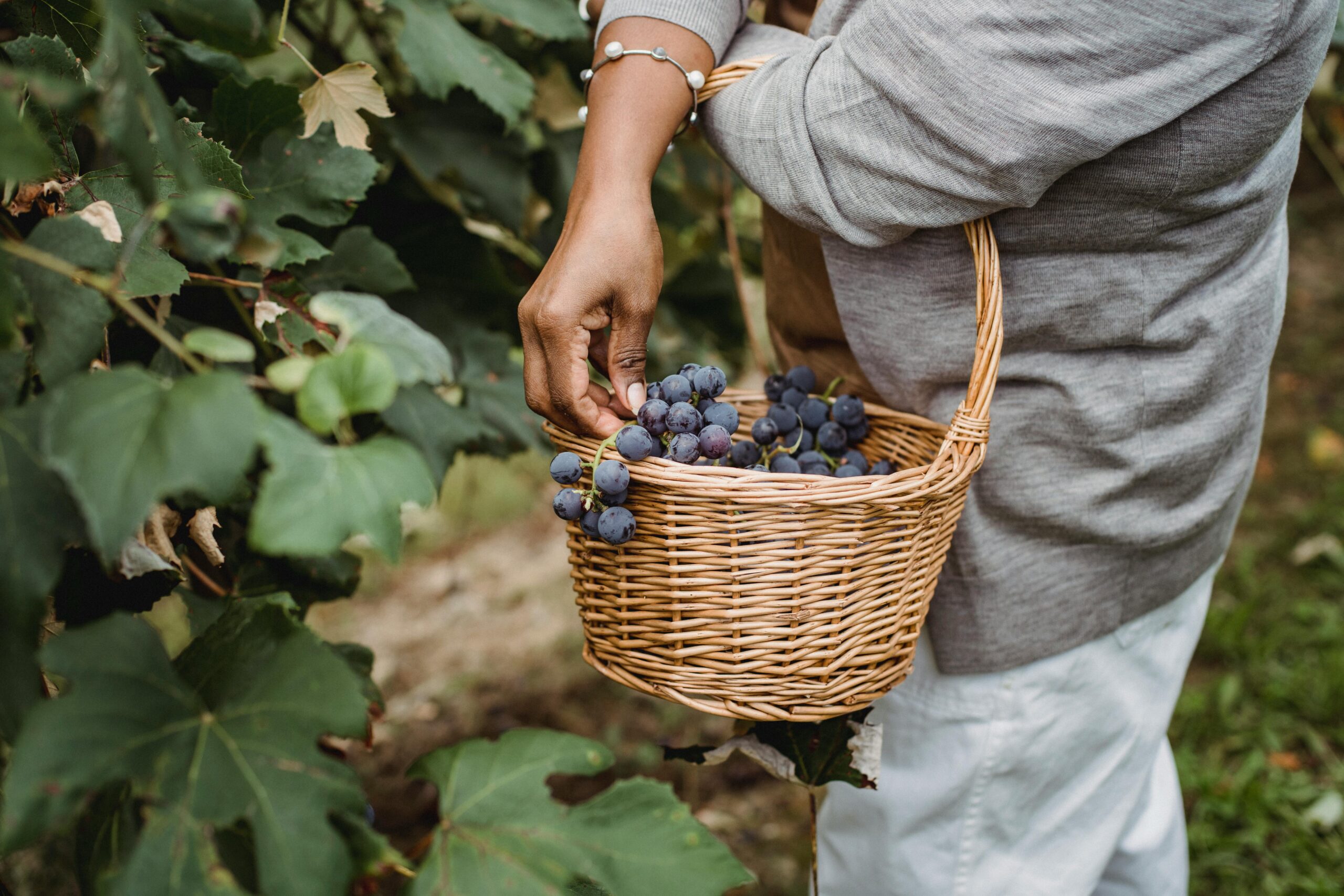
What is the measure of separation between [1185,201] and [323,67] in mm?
1135

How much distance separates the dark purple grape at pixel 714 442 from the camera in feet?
2.65

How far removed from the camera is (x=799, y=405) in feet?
3.41

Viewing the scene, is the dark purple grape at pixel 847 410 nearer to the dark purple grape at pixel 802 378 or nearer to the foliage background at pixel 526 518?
the dark purple grape at pixel 802 378

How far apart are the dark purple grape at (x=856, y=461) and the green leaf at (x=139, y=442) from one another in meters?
0.67

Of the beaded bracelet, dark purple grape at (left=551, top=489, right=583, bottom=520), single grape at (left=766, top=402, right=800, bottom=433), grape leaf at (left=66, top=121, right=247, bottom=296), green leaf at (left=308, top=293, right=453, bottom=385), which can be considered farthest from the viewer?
single grape at (left=766, top=402, right=800, bottom=433)

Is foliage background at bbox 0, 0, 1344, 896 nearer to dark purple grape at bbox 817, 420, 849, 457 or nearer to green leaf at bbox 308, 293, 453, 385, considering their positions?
green leaf at bbox 308, 293, 453, 385

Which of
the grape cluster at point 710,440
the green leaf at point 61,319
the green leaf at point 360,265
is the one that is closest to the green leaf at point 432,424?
the green leaf at point 360,265

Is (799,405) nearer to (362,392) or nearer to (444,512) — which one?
(362,392)

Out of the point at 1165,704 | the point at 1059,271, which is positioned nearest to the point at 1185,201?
the point at 1059,271

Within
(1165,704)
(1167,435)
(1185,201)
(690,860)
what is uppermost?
(1185,201)

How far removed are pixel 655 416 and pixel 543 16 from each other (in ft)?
2.33

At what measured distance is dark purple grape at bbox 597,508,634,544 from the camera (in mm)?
758

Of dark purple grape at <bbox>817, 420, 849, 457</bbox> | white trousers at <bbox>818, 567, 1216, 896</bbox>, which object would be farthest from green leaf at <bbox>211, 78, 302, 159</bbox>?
white trousers at <bbox>818, 567, 1216, 896</bbox>

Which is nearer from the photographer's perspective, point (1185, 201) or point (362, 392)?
point (362, 392)
